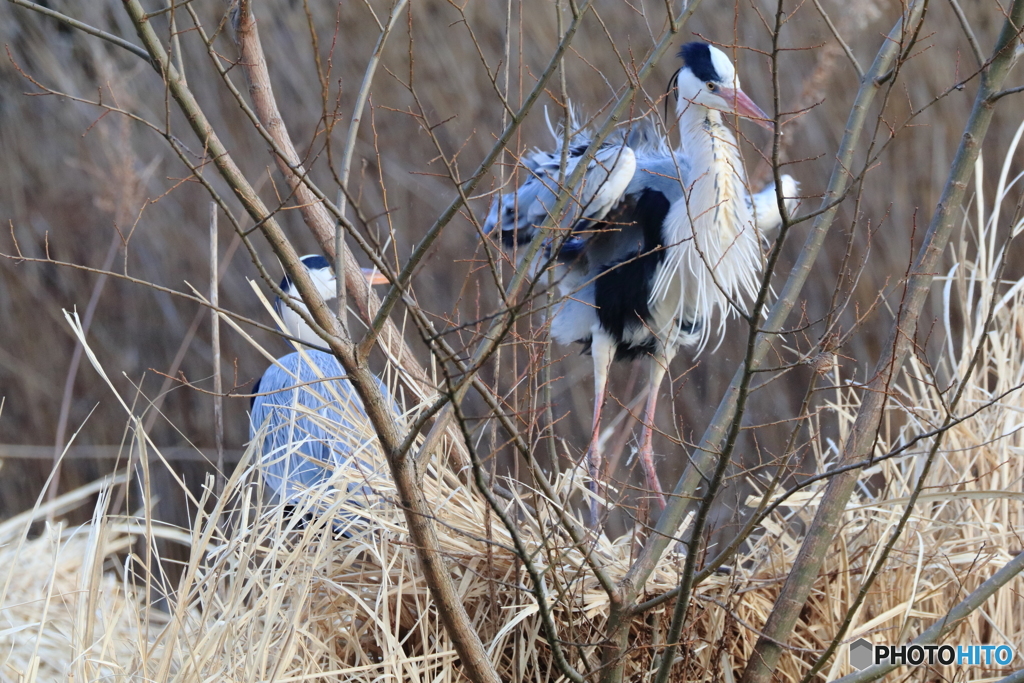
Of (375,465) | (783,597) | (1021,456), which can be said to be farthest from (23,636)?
(1021,456)

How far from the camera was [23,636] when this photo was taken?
119 cm

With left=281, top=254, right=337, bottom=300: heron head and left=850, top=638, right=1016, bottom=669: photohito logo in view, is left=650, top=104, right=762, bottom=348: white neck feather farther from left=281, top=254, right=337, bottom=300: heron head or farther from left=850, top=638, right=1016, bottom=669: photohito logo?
left=281, top=254, right=337, bottom=300: heron head

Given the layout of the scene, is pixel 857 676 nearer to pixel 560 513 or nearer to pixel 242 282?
pixel 560 513

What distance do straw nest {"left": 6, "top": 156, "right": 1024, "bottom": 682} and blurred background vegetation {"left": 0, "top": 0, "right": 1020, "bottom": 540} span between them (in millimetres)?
914

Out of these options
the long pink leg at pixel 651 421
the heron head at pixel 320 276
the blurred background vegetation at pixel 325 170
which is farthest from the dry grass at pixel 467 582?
the blurred background vegetation at pixel 325 170

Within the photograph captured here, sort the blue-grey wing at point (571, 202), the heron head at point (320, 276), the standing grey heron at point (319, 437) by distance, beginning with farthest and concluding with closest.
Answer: the heron head at point (320, 276)
the blue-grey wing at point (571, 202)
the standing grey heron at point (319, 437)

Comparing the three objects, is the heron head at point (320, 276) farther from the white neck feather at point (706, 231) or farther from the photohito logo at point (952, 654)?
the photohito logo at point (952, 654)

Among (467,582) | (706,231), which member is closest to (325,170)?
(706,231)

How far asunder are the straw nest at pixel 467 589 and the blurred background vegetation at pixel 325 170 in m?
0.91

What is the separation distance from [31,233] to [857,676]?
2466 mm

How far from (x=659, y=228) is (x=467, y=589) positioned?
790 mm

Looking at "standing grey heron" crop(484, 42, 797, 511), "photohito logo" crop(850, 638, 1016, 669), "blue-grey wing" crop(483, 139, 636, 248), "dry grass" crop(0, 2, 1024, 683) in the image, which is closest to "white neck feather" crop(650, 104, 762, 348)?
"standing grey heron" crop(484, 42, 797, 511)

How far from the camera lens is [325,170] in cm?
228

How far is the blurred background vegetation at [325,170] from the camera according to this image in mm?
2135
